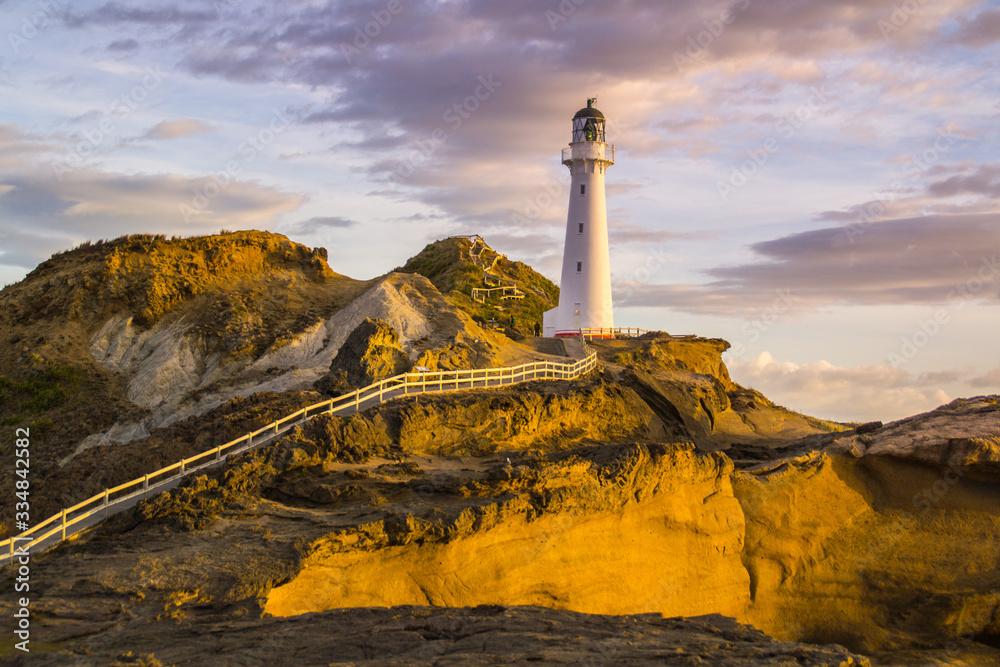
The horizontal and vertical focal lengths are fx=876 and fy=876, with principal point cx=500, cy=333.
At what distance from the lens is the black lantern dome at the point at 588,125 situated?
51.0 m

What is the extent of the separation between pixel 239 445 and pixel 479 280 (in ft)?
148

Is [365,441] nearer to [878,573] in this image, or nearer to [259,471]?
[259,471]

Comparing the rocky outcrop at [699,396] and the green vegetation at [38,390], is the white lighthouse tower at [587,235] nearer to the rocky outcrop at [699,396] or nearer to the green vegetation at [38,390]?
the rocky outcrop at [699,396]

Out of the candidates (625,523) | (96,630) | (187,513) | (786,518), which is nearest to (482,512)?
(625,523)

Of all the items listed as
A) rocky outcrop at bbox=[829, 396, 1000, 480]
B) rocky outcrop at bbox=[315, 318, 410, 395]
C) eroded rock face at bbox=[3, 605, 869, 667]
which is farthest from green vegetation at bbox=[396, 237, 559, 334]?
eroded rock face at bbox=[3, 605, 869, 667]

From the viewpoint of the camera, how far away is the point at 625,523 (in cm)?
1966

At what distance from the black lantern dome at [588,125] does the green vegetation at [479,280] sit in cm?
1323

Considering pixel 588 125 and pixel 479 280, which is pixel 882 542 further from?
pixel 479 280

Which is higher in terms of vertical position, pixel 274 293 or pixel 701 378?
pixel 274 293

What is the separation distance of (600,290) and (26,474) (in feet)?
101

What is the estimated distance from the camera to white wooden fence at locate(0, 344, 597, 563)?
1653 centimetres

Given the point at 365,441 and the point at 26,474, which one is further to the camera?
the point at 26,474

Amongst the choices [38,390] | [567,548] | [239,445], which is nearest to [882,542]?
[567,548]

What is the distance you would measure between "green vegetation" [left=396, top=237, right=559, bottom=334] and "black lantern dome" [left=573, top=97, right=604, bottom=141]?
13231mm
